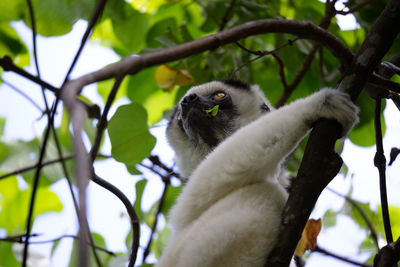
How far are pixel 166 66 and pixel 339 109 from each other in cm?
193

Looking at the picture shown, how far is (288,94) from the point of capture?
4148mm

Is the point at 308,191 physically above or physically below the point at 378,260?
above

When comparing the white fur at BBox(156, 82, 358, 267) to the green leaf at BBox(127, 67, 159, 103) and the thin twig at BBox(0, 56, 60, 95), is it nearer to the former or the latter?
the thin twig at BBox(0, 56, 60, 95)

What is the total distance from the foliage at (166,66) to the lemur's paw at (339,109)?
4.26 ft

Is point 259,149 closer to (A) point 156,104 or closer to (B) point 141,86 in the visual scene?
(B) point 141,86

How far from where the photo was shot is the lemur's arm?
6.85 feet

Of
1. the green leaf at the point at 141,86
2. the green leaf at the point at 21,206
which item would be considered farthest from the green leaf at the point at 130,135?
the green leaf at the point at 21,206

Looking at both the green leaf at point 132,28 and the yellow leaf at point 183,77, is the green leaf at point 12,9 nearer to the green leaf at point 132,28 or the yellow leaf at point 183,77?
the green leaf at point 132,28

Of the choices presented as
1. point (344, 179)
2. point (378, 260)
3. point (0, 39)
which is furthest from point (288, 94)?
point (0, 39)

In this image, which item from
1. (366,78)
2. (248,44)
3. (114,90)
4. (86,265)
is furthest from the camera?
(248,44)

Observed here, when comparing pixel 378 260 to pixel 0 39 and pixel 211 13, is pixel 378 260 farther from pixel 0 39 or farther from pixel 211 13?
pixel 0 39

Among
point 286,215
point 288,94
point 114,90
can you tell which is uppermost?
point 288,94

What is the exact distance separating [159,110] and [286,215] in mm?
3357

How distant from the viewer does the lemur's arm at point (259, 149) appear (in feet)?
6.85
